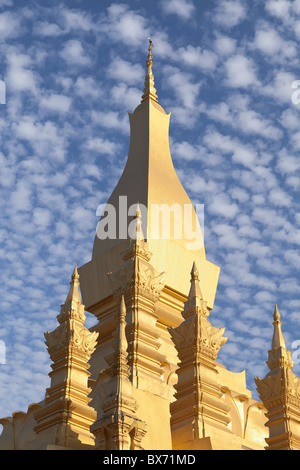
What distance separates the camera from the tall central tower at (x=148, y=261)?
18.1m

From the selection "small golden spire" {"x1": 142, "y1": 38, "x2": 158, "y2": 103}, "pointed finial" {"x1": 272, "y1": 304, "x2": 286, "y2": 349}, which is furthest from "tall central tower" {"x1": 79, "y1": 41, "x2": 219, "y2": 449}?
"pointed finial" {"x1": 272, "y1": 304, "x2": 286, "y2": 349}

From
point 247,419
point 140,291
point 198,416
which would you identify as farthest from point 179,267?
point 198,416

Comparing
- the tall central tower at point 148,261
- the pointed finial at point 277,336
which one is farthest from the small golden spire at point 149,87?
the pointed finial at point 277,336

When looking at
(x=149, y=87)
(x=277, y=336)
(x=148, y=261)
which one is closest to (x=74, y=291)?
(x=148, y=261)

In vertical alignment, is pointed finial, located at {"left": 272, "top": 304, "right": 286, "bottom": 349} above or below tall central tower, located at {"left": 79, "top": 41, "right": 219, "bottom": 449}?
below

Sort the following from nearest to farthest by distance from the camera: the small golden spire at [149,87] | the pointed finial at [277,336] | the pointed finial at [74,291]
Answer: the pointed finial at [74,291] → the pointed finial at [277,336] → the small golden spire at [149,87]

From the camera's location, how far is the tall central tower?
59.4 feet

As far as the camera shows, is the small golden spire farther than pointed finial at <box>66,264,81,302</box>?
Yes

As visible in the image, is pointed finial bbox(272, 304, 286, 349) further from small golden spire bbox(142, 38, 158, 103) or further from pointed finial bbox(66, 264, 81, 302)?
small golden spire bbox(142, 38, 158, 103)

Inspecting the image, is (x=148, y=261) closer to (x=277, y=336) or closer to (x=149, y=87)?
(x=277, y=336)

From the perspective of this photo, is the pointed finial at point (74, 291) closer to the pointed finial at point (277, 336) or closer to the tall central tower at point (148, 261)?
the tall central tower at point (148, 261)

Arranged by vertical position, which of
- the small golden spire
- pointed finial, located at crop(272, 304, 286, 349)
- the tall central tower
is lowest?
pointed finial, located at crop(272, 304, 286, 349)
